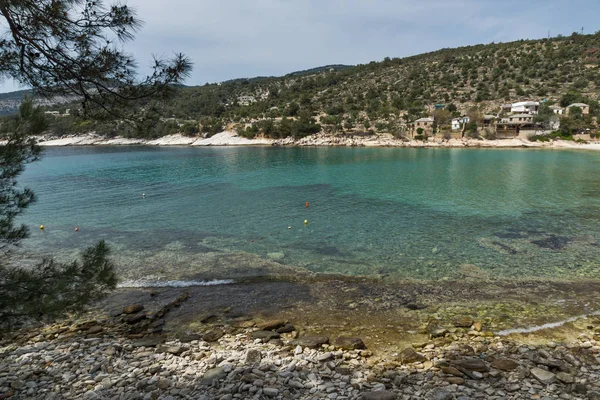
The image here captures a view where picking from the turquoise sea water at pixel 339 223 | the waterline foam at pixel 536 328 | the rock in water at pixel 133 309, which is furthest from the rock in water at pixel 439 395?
the rock in water at pixel 133 309

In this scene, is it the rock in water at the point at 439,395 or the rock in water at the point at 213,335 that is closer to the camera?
the rock in water at the point at 439,395

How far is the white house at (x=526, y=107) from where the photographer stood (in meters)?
72.9

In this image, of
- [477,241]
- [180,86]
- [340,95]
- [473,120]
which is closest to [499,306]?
[477,241]

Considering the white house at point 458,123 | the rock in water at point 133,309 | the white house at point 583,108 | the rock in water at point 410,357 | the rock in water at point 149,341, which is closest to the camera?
the rock in water at point 410,357

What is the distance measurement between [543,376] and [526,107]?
8483 centimetres

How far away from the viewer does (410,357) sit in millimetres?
6383

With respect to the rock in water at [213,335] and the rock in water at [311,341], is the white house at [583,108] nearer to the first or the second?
the rock in water at [311,341]

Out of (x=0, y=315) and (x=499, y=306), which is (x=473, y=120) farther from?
(x=0, y=315)

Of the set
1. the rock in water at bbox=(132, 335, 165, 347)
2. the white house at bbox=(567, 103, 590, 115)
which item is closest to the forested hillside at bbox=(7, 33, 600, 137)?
the white house at bbox=(567, 103, 590, 115)

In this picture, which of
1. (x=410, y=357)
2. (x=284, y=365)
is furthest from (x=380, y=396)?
(x=284, y=365)

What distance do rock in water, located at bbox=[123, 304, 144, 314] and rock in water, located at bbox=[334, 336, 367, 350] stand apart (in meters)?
5.60

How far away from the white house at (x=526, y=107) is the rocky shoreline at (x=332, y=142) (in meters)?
9.33

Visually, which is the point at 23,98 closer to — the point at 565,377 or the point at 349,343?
the point at 349,343

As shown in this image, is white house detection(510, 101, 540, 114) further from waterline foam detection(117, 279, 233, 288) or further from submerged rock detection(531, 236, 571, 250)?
waterline foam detection(117, 279, 233, 288)
